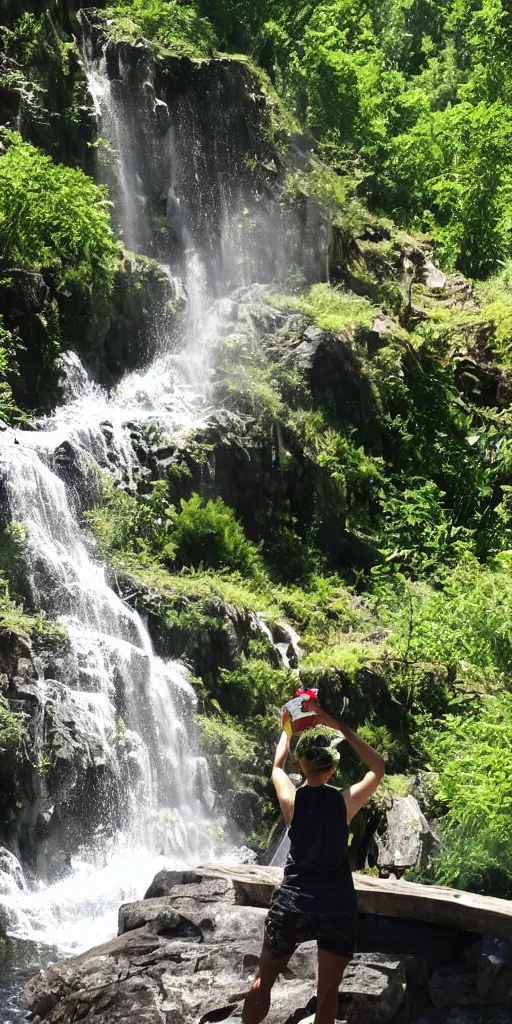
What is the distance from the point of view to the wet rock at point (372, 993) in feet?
16.7

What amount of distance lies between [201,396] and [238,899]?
10823 mm

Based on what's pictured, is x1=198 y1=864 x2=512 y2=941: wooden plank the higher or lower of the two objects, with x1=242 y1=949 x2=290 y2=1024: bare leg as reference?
lower

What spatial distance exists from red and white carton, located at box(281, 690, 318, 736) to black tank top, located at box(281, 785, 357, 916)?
27 cm

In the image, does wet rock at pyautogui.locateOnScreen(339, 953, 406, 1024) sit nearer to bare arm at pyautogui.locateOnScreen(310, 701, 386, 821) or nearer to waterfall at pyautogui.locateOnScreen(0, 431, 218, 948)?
bare arm at pyautogui.locateOnScreen(310, 701, 386, 821)

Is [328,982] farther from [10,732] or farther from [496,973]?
[10,732]

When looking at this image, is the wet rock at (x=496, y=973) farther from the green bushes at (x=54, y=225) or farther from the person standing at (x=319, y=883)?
the green bushes at (x=54, y=225)

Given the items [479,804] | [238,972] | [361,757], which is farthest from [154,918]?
[479,804]

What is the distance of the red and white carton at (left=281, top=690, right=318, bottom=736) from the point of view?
428 cm

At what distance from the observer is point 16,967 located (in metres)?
7.58

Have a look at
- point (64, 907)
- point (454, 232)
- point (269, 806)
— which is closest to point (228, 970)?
point (64, 907)

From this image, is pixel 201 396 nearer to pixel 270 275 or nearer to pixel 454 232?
pixel 270 275

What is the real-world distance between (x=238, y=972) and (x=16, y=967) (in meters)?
2.65

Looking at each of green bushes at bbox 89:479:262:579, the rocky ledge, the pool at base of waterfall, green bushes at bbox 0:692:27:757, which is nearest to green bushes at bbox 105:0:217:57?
green bushes at bbox 89:479:262:579

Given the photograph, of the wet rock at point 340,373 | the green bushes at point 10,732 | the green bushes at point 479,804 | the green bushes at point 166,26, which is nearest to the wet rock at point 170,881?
the green bushes at point 479,804
